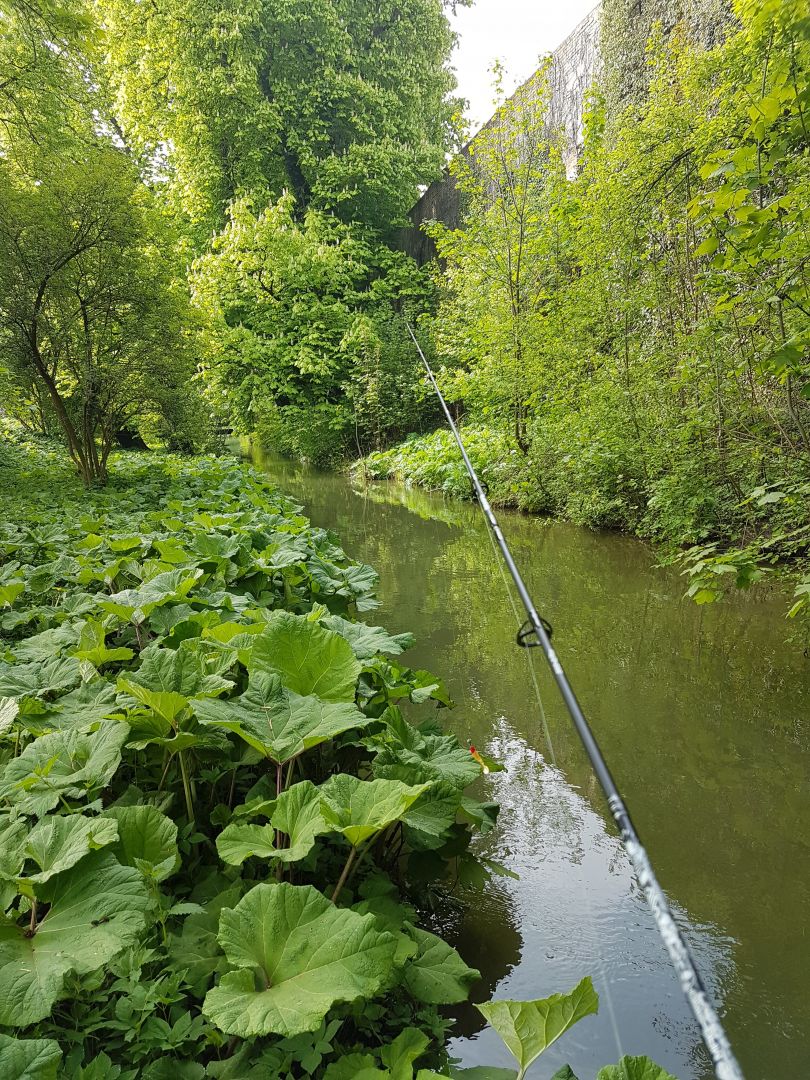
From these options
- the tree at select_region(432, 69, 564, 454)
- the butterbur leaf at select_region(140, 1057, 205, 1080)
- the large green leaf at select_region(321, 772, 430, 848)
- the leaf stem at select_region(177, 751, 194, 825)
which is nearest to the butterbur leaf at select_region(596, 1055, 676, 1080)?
the large green leaf at select_region(321, 772, 430, 848)

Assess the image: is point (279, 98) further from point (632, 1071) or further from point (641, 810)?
point (632, 1071)

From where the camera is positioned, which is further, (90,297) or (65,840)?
(90,297)

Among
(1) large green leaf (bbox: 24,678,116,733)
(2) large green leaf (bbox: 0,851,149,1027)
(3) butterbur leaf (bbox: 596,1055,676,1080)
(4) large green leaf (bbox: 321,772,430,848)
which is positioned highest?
(1) large green leaf (bbox: 24,678,116,733)

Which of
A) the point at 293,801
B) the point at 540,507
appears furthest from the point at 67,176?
the point at 293,801

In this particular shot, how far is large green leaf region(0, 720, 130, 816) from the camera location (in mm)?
1352

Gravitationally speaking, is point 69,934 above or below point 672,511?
below

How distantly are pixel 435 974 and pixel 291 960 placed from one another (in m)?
0.41

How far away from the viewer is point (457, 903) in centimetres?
185

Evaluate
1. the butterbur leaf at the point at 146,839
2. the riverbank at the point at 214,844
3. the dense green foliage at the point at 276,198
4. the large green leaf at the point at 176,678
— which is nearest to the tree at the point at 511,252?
the dense green foliage at the point at 276,198

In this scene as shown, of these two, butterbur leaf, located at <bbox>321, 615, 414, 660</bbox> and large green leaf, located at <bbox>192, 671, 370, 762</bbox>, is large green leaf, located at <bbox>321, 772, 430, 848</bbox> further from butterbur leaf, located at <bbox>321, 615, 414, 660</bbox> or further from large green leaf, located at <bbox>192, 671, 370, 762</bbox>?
butterbur leaf, located at <bbox>321, 615, 414, 660</bbox>

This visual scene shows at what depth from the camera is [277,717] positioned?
58.0 inches

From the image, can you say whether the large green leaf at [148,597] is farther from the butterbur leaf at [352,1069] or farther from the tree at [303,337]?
the tree at [303,337]

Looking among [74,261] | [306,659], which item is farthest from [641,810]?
Answer: [74,261]

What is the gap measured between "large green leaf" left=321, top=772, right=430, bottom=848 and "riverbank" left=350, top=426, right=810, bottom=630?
1.71m
